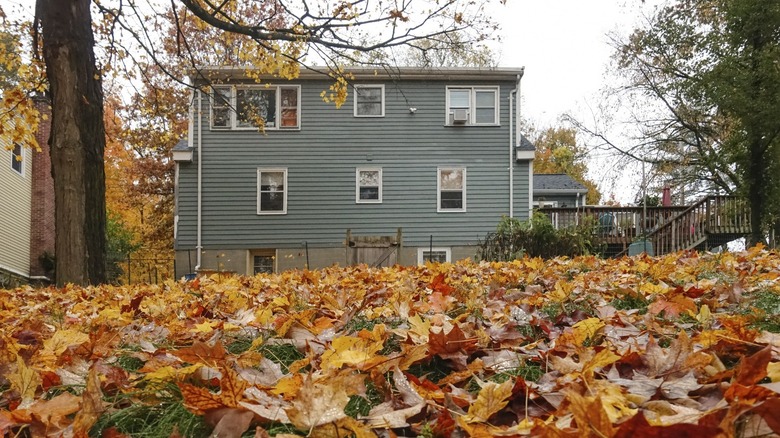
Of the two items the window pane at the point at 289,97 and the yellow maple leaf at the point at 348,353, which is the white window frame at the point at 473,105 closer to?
the window pane at the point at 289,97

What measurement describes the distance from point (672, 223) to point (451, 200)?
6504mm

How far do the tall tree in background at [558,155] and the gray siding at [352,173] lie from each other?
763 inches

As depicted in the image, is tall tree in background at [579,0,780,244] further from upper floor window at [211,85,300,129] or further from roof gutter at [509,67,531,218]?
upper floor window at [211,85,300,129]

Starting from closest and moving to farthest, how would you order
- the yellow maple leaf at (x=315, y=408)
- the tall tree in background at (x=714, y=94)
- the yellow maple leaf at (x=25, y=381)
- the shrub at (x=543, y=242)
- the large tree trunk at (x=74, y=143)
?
the yellow maple leaf at (x=315, y=408) < the yellow maple leaf at (x=25, y=381) < the large tree trunk at (x=74, y=143) < the shrub at (x=543, y=242) < the tall tree in background at (x=714, y=94)

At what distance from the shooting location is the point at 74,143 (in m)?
6.61

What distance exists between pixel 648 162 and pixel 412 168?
942 centimetres

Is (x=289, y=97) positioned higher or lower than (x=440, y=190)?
higher

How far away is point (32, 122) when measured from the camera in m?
7.61

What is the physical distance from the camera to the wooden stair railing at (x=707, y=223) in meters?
16.8

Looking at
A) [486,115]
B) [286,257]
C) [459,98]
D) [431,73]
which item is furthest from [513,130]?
[286,257]

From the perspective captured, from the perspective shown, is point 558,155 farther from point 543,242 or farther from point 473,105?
point 543,242

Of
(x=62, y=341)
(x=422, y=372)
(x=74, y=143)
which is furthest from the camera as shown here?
(x=74, y=143)

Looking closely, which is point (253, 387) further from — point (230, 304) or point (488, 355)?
point (230, 304)

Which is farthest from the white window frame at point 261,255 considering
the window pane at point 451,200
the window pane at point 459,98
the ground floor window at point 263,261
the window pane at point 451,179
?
the window pane at point 459,98
